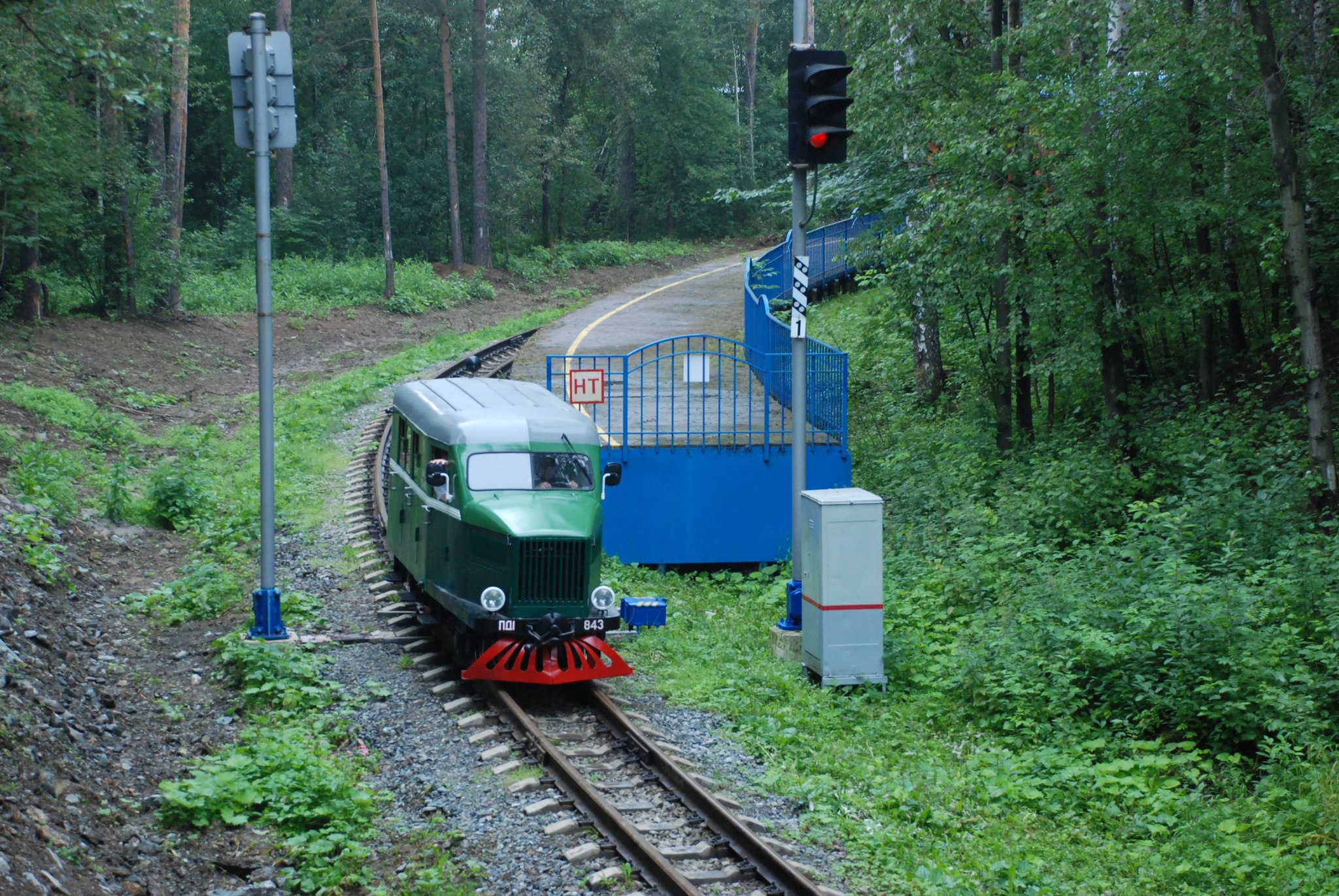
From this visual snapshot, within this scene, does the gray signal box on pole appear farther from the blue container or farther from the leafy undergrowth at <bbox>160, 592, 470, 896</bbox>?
the blue container

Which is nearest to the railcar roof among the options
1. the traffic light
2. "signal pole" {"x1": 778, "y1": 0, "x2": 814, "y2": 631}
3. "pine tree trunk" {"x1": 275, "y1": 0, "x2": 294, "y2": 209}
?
"signal pole" {"x1": 778, "y1": 0, "x2": 814, "y2": 631}

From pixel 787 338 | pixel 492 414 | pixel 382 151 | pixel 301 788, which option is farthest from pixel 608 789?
pixel 382 151

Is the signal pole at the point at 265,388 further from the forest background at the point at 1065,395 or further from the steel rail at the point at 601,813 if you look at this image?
the steel rail at the point at 601,813

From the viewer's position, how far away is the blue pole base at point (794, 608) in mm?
11891

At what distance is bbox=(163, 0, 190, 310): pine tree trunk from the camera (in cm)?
3002

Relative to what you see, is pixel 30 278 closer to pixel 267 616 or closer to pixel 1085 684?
pixel 267 616

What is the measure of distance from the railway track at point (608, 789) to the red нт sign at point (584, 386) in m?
4.27

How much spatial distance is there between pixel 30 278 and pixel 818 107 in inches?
799

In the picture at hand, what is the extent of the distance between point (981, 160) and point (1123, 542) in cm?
509

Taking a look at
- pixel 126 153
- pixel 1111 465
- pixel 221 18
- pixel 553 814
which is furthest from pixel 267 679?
pixel 221 18

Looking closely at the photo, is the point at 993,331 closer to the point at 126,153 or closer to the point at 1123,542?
the point at 1123,542

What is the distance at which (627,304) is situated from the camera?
3778cm

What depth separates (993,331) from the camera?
17.4m

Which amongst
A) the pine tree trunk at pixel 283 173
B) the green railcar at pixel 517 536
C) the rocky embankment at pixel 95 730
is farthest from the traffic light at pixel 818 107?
the pine tree trunk at pixel 283 173
